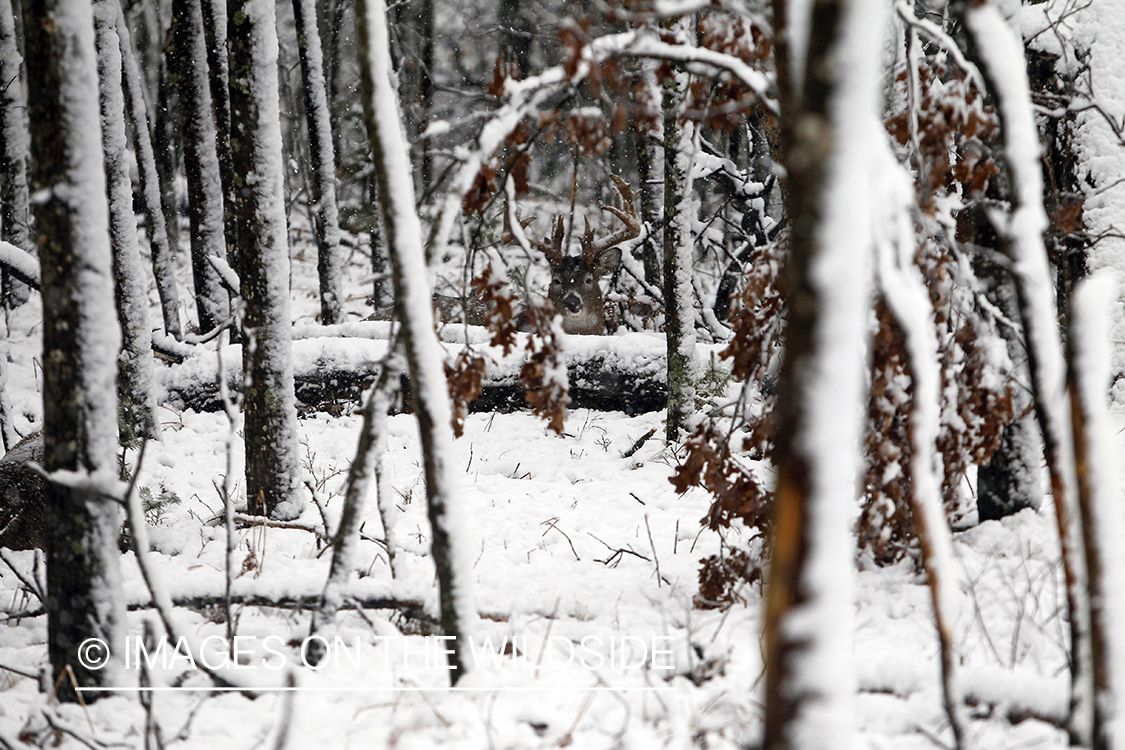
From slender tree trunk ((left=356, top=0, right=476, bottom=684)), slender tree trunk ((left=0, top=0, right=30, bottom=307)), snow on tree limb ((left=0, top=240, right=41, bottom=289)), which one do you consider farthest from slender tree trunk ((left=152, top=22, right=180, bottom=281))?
slender tree trunk ((left=356, top=0, right=476, bottom=684))

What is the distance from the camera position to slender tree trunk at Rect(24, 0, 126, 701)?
2.49m

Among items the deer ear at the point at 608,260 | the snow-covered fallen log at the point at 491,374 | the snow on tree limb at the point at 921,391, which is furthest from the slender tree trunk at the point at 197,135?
the snow on tree limb at the point at 921,391

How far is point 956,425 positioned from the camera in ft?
10.0

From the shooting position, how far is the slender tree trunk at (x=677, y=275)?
6.64 meters

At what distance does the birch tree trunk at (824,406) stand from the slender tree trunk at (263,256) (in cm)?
415

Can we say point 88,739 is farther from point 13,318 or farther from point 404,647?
point 13,318

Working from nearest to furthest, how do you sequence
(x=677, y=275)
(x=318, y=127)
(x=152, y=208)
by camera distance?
(x=677, y=275) → (x=152, y=208) → (x=318, y=127)

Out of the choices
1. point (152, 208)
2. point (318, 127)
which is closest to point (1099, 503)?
point (318, 127)

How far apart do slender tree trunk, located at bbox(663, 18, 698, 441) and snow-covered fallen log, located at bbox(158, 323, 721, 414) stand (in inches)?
44.2

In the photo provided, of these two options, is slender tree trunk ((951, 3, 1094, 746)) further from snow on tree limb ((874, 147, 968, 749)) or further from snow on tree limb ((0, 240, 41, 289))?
snow on tree limb ((0, 240, 41, 289))

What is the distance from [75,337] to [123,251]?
15.6 feet

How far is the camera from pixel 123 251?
258 inches

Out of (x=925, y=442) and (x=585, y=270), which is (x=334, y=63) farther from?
(x=925, y=442)

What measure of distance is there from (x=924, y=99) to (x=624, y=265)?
6.49 meters
